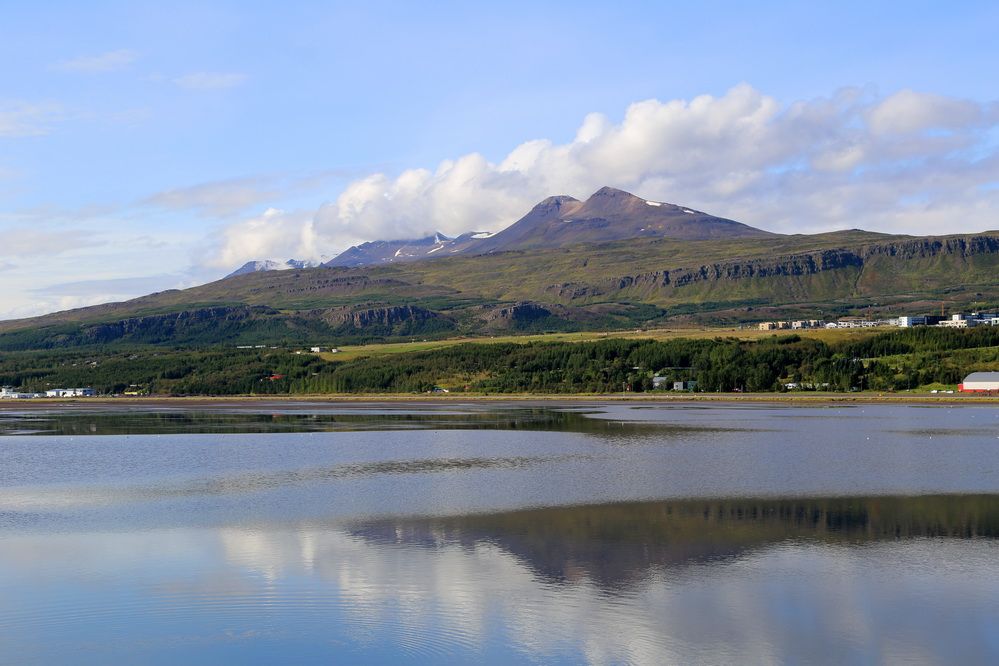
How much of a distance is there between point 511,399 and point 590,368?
1759cm

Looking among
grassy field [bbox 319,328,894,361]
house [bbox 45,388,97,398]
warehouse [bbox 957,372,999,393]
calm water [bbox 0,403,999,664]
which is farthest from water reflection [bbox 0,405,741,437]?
grassy field [bbox 319,328,894,361]

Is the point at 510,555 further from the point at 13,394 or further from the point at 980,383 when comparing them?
the point at 13,394

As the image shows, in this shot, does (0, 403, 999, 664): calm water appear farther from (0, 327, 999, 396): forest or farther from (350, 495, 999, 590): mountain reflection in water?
(0, 327, 999, 396): forest

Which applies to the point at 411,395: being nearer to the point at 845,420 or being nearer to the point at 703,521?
the point at 845,420

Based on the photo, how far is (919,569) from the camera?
26.2 metres

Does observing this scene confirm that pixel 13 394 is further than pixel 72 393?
Yes

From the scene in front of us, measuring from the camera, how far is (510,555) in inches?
1122

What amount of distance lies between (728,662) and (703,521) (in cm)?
1444

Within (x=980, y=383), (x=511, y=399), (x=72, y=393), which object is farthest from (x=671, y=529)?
(x=72, y=393)

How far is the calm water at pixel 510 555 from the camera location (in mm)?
20766

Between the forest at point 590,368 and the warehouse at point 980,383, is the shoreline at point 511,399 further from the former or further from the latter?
the forest at point 590,368

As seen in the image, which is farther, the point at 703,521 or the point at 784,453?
the point at 784,453

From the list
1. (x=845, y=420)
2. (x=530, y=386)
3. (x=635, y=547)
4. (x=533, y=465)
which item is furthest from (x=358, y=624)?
(x=530, y=386)

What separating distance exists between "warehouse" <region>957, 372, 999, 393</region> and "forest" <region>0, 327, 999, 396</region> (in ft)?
8.40
